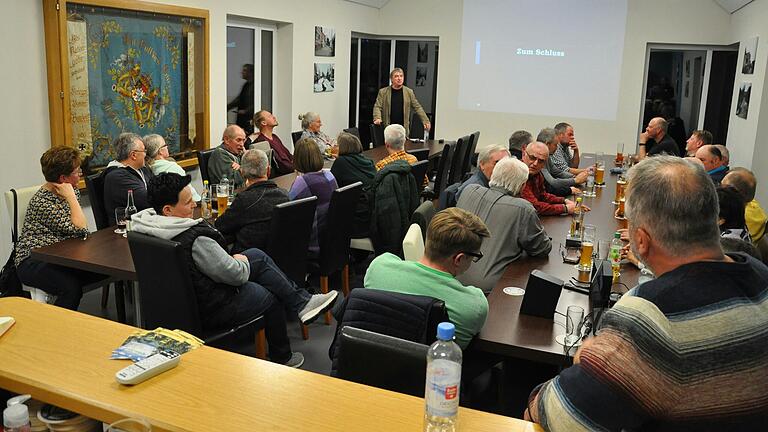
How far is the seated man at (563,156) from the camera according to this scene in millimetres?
6222

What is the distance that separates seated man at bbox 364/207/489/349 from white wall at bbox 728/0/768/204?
5.13m

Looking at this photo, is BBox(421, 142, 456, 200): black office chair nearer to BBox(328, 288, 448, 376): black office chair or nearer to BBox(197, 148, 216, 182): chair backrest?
BBox(197, 148, 216, 182): chair backrest

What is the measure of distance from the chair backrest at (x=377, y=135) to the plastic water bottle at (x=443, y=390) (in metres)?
7.75

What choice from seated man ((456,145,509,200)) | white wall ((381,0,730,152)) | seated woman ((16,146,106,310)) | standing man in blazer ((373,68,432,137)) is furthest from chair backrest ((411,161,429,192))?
white wall ((381,0,730,152))

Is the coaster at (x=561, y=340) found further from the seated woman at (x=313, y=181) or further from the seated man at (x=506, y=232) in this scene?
the seated woman at (x=313, y=181)

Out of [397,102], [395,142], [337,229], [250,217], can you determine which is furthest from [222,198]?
[397,102]

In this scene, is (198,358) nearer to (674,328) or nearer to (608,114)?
(674,328)

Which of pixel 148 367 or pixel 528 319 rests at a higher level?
pixel 148 367

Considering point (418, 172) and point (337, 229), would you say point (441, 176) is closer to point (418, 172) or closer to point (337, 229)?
point (418, 172)

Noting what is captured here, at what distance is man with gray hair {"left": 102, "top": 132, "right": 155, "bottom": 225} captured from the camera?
13.9 feet

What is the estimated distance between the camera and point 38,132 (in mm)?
5051

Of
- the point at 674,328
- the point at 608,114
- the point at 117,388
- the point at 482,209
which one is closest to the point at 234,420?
the point at 117,388

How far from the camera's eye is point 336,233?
444cm

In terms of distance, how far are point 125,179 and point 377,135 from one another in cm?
547
